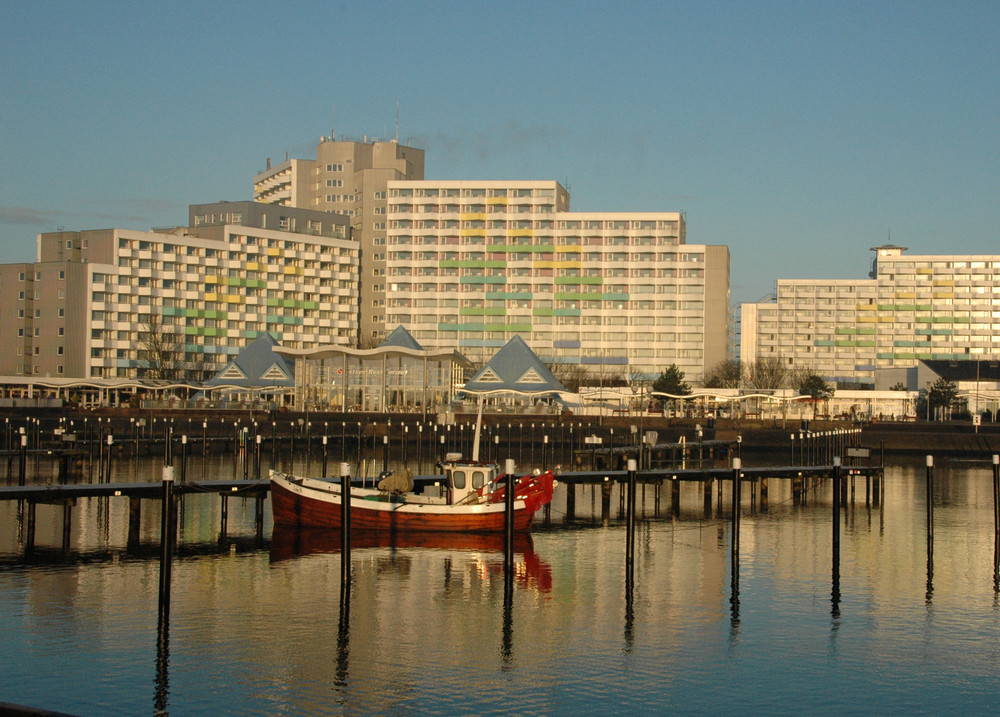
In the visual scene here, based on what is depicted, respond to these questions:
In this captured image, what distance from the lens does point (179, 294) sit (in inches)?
6545

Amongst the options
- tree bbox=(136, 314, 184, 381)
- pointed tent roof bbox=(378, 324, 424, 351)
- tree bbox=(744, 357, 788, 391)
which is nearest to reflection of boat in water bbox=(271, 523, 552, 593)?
pointed tent roof bbox=(378, 324, 424, 351)

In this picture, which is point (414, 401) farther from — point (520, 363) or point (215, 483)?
point (215, 483)

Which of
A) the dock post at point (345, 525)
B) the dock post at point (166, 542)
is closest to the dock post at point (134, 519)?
the dock post at point (345, 525)

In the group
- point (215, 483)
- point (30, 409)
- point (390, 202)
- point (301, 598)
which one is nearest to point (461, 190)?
point (390, 202)

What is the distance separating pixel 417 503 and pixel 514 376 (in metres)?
80.7

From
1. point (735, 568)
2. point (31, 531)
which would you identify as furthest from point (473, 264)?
point (735, 568)

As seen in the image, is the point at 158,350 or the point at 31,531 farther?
the point at 158,350

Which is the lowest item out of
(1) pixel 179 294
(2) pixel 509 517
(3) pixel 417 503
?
(3) pixel 417 503

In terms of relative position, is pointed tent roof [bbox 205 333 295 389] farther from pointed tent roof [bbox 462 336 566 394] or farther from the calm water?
the calm water

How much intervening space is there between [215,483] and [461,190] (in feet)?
481

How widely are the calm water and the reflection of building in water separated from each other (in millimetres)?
76210

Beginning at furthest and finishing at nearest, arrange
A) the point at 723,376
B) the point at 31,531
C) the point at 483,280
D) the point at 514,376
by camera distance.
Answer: the point at 483,280 < the point at 723,376 < the point at 514,376 < the point at 31,531

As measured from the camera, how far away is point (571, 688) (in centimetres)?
2411

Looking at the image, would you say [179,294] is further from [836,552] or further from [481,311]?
[836,552]
